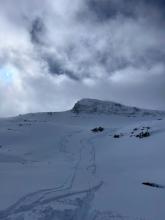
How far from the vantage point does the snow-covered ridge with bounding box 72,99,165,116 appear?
88062 mm

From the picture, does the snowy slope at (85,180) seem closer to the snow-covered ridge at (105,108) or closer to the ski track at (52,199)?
the ski track at (52,199)

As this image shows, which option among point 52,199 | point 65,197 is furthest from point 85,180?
point 52,199

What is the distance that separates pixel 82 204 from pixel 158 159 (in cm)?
1004

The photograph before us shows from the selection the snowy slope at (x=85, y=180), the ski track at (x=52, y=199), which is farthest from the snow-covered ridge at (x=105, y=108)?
the ski track at (x=52, y=199)

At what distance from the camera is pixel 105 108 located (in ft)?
299

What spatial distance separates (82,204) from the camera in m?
14.4

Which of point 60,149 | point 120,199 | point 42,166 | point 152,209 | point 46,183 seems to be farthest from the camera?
point 60,149

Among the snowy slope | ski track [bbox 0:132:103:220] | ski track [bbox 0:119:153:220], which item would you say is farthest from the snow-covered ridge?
ski track [bbox 0:132:103:220]

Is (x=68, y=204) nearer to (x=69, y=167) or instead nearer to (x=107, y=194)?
(x=107, y=194)

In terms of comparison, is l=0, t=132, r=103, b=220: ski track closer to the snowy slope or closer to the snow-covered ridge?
the snowy slope

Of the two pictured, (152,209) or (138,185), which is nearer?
(152,209)

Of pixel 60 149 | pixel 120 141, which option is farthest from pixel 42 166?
pixel 120 141

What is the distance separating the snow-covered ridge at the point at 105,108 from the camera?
8806 cm

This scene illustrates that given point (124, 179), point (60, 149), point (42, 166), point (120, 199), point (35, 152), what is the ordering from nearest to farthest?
point (120, 199)
point (124, 179)
point (42, 166)
point (35, 152)
point (60, 149)
